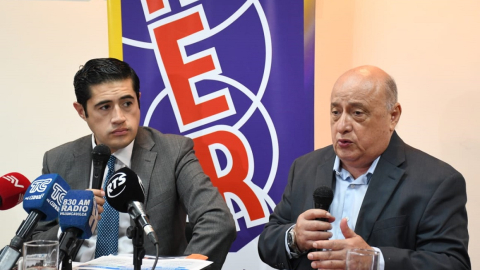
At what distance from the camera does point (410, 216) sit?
7.93 feet

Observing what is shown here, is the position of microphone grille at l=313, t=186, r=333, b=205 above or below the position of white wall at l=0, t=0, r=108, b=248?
below

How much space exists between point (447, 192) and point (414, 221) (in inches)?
7.7

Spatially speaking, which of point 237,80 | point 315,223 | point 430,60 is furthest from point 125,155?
point 430,60

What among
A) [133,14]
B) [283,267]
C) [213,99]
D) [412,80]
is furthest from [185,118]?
[412,80]

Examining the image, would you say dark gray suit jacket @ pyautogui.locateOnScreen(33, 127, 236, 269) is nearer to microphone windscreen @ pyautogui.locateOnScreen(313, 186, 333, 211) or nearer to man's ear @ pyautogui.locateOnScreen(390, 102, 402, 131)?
microphone windscreen @ pyautogui.locateOnScreen(313, 186, 333, 211)

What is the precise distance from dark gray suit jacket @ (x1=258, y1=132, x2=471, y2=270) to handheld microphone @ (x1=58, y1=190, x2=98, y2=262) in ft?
3.50

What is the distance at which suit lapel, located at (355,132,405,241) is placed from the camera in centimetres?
246

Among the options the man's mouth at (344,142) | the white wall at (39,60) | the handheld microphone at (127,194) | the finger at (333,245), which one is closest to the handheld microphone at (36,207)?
the handheld microphone at (127,194)

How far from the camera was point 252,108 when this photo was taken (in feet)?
10.8

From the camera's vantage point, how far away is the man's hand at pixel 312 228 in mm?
2207

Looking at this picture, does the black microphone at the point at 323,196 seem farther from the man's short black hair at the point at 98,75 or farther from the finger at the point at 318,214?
the man's short black hair at the point at 98,75

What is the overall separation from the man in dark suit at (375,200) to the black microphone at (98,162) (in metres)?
0.87

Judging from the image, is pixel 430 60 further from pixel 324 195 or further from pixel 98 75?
pixel 98 75

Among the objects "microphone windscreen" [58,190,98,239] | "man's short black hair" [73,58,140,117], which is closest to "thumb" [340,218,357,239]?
"microphone windscreen" [58,190,98,239]
